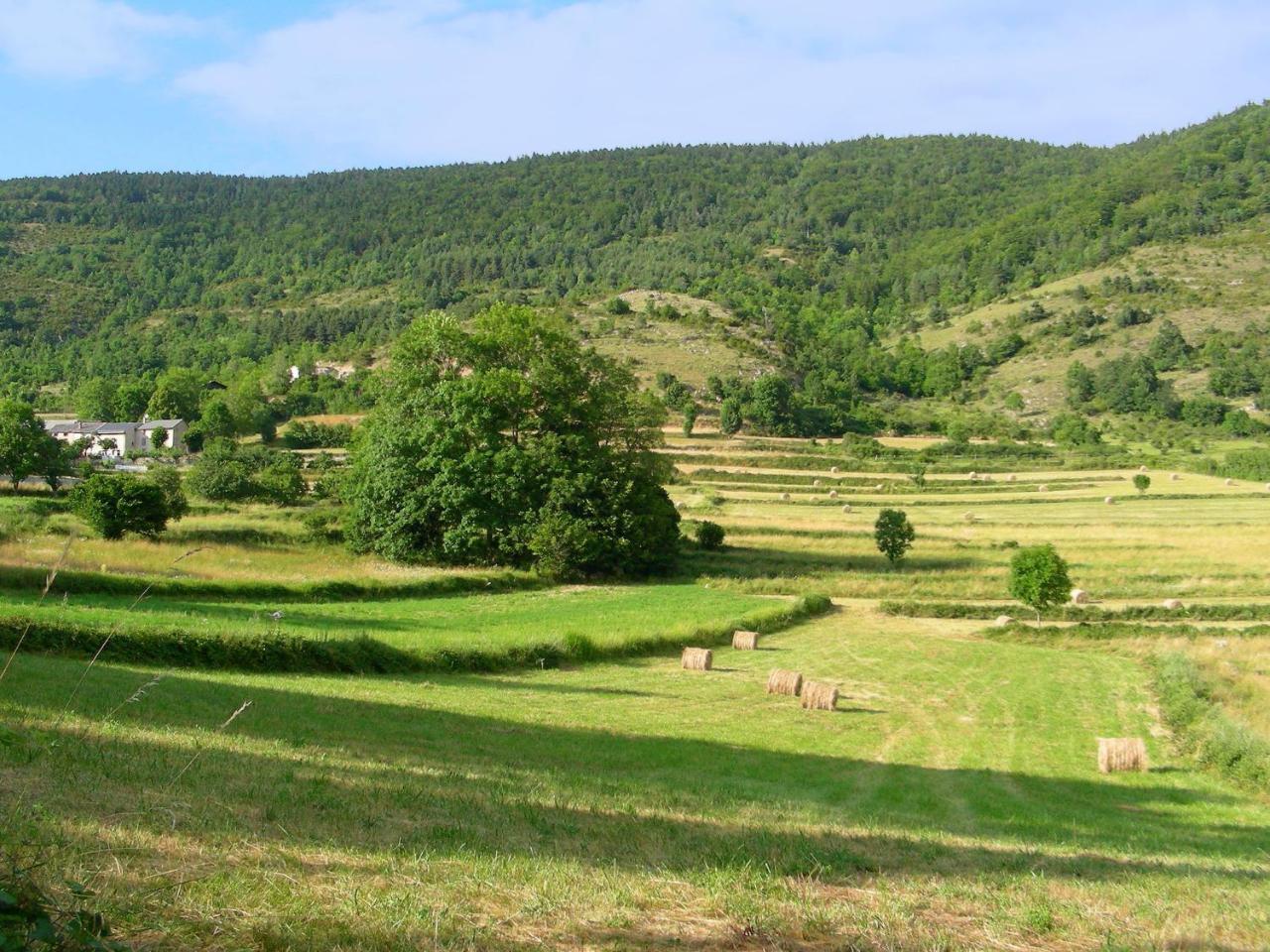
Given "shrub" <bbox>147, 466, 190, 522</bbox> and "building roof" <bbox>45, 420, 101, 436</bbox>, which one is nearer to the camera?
"shrub" <bbox>147, 466, 190, 522</bbox>

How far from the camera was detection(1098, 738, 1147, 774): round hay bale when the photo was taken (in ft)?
63.1

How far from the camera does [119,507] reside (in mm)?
42344

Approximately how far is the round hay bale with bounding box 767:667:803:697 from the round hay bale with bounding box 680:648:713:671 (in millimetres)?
3148

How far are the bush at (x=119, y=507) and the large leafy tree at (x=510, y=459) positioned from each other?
29.1 feet

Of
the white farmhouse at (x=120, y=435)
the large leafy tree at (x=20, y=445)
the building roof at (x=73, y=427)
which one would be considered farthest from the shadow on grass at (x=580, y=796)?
the building roof at (x=73, y=427)

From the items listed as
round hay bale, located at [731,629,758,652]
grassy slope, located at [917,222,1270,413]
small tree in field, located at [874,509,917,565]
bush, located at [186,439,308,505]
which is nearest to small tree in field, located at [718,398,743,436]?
bush, located at [186,439,308,505]

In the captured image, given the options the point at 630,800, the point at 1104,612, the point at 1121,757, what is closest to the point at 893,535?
the point at 1104,612

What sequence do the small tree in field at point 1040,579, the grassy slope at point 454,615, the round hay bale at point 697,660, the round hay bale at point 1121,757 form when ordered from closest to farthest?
1. the round hay bale at point 1121,757
2. the grassy slope at point 454,615
3. the round hay bale at point 697,660
4. the small tree in field at point 1040,579

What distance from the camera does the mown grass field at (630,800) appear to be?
5953mm

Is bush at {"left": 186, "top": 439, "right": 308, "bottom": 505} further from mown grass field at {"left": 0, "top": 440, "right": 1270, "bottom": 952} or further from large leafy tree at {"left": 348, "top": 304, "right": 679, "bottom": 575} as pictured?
mown grass field at {"left": 0, "top": 440, "right": 1270, "bottom": 952}

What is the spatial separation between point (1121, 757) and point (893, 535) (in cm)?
3419

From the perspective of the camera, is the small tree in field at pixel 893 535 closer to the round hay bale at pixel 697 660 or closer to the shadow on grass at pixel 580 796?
the round hay bale at pixel 697 660

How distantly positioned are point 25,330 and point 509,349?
483 feet

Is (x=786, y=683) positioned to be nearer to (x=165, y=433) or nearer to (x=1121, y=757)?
(x=1121, y=757)
